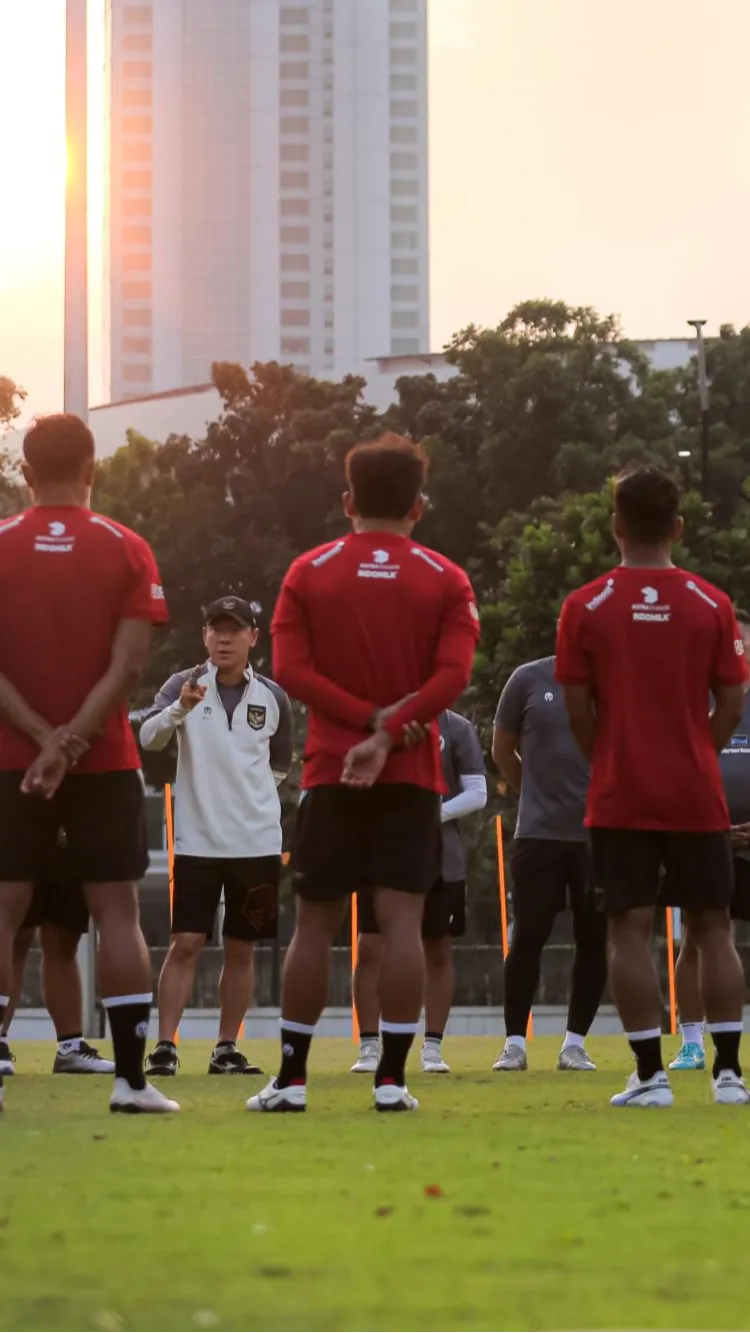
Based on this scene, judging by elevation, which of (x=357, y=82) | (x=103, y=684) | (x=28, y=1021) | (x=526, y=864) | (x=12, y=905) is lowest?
(x=28, y=1021)

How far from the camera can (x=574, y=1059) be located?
10711 millimetres

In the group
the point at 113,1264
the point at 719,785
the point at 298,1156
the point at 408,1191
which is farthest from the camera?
the point at 719,785

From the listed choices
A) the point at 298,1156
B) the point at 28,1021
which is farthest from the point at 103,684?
the point at 28,1021

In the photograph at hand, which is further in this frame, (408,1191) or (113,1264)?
(408,1191)

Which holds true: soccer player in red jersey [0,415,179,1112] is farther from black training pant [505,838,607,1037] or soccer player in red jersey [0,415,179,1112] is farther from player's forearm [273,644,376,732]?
black training pant [505,838,607,1037]

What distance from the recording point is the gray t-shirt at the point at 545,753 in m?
10.6

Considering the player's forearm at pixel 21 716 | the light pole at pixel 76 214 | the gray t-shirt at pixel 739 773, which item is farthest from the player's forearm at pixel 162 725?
the light pole at pixel 76 214

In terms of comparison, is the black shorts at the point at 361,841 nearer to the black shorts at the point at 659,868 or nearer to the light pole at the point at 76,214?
the black shorts at the point at 659,868

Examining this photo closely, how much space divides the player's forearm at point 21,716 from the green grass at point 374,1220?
1.00m

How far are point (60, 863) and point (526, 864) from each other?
169 inches

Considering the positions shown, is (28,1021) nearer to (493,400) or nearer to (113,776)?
(113,776)

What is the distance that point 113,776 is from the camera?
6699mm

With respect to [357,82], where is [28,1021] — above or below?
below

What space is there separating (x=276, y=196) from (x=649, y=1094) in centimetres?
14517
